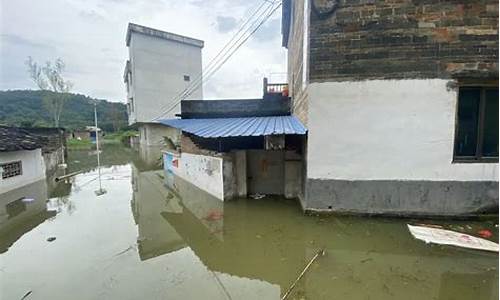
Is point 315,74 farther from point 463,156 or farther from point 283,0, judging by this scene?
point 283,0

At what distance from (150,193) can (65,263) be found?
497 cm

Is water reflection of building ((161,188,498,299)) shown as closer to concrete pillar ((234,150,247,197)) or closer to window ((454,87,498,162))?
concrete pillar ((234,150,247,197))

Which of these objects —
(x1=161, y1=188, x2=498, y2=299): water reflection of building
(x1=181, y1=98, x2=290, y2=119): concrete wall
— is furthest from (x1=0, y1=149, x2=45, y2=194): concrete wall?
(x1=161, y1=188, x2=498, y2=299): water reflection of building

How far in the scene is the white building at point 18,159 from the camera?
29.0 ft

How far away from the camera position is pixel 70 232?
5477mm

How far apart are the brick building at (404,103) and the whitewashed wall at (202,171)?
3014 mm

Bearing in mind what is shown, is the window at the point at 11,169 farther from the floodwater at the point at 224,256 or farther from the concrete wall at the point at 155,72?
the concrete wall at the point at 155,72

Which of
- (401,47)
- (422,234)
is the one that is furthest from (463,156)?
(401,47)

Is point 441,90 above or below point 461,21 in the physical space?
below

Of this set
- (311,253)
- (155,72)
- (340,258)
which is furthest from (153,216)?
(155,72)

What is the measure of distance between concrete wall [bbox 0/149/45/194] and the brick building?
10.1 meters

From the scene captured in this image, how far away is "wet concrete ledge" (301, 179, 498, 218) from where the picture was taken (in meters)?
5.56

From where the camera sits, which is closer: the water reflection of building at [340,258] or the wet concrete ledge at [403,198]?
the water reflection of building at [340,258]

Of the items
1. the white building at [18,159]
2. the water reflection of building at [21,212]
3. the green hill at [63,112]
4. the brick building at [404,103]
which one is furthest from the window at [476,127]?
the green hill at [63,112]
